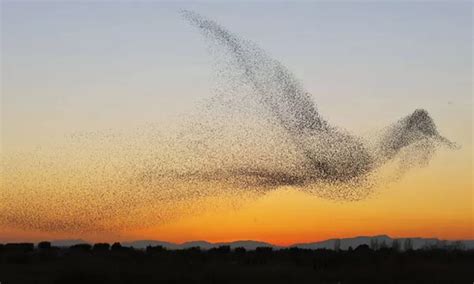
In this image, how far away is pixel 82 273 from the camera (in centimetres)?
3912

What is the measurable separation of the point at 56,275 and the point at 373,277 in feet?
53.7

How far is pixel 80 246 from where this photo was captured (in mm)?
90750

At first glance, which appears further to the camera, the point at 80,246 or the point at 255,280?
the point at 80,246

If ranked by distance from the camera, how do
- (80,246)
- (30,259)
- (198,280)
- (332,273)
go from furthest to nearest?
1. (80,246)
2. (30,259)
3. (332,273)
4. (198,280)

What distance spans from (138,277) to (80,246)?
5332 centimetres

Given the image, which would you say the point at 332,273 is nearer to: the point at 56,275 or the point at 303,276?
the point at 303,276

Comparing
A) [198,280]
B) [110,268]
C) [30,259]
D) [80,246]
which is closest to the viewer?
[198,280]

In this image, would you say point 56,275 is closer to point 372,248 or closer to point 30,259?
point 30,259

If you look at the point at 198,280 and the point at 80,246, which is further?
the point at 80,246

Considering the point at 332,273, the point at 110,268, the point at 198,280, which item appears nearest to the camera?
the point at 198,280

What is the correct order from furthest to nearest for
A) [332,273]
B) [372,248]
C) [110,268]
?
[372,248]
[332,273]
[110,268]

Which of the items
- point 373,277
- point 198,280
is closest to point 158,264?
point 198,280

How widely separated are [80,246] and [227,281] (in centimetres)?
5492

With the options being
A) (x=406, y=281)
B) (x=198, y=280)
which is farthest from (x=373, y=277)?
(x=198, y=280)
